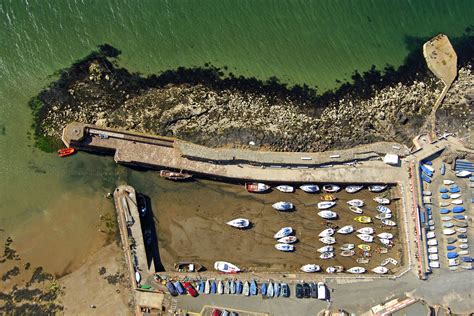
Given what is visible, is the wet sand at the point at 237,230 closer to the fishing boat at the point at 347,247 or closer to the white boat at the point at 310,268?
the fishing boat at the point at 347,247

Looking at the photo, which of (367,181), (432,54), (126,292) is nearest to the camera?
(126,292)

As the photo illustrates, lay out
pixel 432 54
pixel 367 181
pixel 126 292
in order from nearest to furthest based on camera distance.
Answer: pixel 126 292
pixel 367 181
pixel 432 54

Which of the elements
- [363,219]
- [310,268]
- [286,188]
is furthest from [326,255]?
[286,188]

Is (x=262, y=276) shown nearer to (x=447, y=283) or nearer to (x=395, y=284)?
(x=395, y=284)

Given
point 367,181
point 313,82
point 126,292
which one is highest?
point 313,82

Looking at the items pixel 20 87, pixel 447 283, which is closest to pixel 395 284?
pixel 447 283

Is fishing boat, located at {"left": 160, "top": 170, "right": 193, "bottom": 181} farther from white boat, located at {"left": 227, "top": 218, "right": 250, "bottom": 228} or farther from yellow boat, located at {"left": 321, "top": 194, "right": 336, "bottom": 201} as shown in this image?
yellow boat, located at {"left": 321, "top": 194, "right": 336, "bottom": 201}

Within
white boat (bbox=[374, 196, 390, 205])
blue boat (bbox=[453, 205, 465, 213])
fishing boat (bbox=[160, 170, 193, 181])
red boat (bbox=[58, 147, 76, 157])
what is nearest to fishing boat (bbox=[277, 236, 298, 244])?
white boat (bbox=[374, 196, 390, 205])
